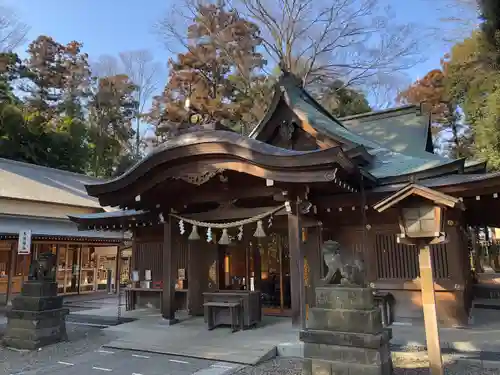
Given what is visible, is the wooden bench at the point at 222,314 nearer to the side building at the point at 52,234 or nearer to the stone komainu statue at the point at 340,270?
the stone komainu statue at the point at 340,270

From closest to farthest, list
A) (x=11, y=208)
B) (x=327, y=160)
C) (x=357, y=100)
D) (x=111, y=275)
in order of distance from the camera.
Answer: (x=327, y=160) → (x=11, y=208) → (x=111, y=275) → (x=357, y=100)

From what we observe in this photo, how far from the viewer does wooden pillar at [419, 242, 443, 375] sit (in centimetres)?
460

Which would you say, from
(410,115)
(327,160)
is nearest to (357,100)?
(410,115)

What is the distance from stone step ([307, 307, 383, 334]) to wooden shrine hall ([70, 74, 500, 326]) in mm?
1458

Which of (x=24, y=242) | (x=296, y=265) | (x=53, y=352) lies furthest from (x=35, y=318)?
(x=24, y=242)

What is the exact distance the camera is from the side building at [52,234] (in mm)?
15219

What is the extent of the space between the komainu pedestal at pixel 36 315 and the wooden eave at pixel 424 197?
6.80 meters

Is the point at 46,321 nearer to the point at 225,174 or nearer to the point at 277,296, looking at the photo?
the point at 225,174

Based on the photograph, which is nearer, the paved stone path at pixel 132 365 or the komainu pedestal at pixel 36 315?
the paved stone path at pixel 132 365

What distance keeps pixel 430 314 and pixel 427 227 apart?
110 cm

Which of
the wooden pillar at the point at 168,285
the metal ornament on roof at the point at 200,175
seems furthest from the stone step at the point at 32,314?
the metal ornament on roof at the point at 200,175

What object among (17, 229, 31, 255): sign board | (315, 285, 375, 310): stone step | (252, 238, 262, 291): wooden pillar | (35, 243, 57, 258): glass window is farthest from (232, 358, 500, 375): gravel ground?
(35, 243, 57, 258): glass window

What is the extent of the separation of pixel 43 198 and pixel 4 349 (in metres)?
11.2

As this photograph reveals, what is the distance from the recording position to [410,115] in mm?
12219
